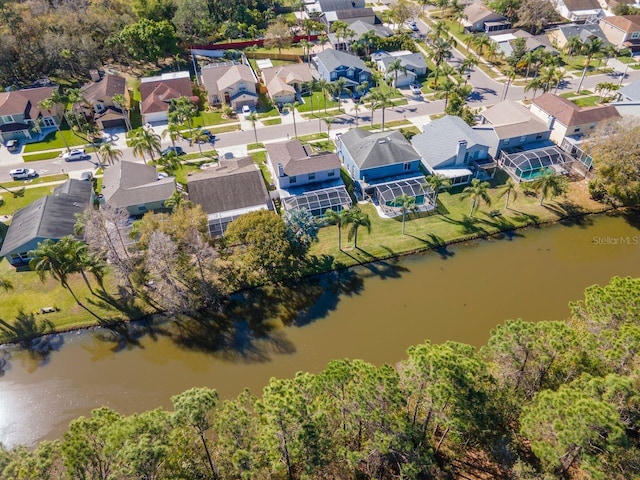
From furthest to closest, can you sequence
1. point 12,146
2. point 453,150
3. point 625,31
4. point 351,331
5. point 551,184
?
1. point 625,31
2. point 12,146
3. point 453,150
4. point 551,184
5. point 351,331

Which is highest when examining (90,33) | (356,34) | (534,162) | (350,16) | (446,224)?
(90,33)

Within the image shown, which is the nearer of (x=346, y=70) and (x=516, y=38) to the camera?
(x=346, y=70)

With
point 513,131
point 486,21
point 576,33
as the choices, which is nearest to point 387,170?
point 513,131

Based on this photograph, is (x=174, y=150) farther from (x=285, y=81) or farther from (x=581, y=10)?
(x=581, y=10)

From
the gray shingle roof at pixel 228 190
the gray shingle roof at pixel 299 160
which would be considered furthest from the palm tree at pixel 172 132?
the gray shingle roof at pixel 299 160

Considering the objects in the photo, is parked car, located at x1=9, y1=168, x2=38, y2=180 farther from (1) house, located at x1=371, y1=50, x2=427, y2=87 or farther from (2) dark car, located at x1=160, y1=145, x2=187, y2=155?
(1) house, located at x1=371, y1=50, x2=427, y2=87

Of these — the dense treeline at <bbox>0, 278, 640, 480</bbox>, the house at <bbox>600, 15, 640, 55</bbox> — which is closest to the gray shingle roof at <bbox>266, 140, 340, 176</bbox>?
the dense treeline at <bbox>0, 278, 640, 480</bbox>
